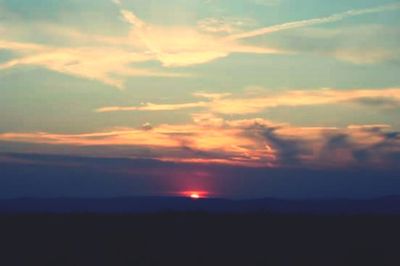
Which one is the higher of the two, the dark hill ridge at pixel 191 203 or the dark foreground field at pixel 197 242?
the dark hill ridge at pixel 191 203

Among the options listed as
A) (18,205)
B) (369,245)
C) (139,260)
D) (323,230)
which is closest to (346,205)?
(18,205)

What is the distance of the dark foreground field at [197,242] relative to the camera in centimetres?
3164

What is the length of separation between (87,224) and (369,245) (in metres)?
20.3

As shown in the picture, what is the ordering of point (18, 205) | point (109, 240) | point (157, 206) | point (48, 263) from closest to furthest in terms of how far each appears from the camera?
1. point (48, 263)
2. point (109, 240)
3. point (18, 205)
4. point (157, 206)

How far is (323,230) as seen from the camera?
48.3 metres

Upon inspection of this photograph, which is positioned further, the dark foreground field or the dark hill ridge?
the dark hill ridge

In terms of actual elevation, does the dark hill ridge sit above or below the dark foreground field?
above

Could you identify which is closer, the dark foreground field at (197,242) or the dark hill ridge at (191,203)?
the dark foreground field at (197,242)

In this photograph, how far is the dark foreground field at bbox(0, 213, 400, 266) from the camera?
1246 inches

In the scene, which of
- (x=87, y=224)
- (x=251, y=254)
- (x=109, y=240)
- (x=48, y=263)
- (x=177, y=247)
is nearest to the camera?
(x=48, y=263)

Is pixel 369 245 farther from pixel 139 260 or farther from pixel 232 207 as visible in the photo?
pixel 232 207

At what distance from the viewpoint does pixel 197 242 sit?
129ft

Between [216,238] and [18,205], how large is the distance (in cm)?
9521

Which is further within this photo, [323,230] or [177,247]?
[323,230]
